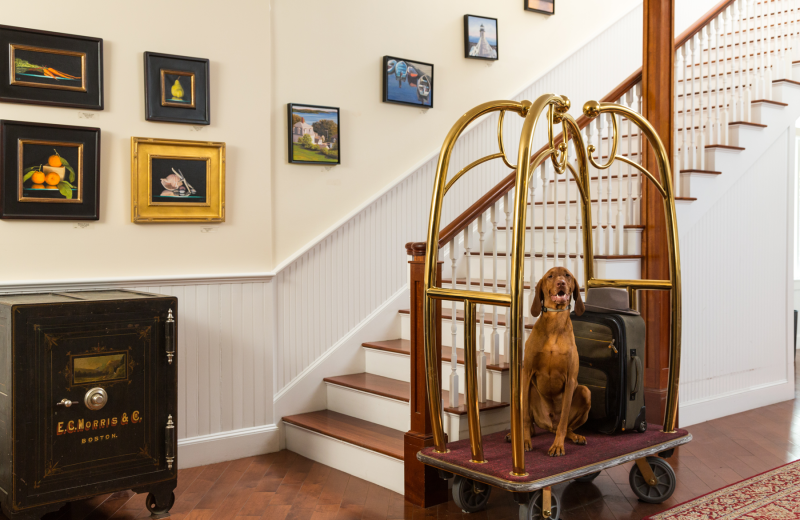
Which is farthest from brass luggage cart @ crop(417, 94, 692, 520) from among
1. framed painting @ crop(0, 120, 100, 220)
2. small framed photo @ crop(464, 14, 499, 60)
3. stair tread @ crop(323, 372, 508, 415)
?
small framed photo @ crop(464, 14, 499, 60)

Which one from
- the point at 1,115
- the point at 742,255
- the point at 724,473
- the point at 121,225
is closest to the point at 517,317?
the point at 724,473

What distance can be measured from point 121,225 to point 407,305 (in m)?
1.99

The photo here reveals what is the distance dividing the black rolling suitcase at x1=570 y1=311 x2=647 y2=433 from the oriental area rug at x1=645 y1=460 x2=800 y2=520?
39 centimetres

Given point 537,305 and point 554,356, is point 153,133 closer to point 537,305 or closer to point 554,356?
point 537,305

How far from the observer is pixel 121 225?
3.60 m

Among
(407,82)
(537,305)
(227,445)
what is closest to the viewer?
(537,305)

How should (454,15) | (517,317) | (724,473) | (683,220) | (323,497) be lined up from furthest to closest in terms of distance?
(454,15)
(683,220)
(724,473)
(323,497)
(517,317)

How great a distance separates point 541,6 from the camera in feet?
17.9

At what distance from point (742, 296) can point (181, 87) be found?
3875 millimetres

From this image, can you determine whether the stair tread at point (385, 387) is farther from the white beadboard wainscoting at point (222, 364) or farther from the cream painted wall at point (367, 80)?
the cream painted wall at point (367, 80)

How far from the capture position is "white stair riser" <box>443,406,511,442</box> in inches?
128

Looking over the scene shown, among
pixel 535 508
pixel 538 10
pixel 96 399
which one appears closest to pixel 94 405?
pixel 96 399

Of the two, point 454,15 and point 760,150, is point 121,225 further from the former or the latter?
point 760,150

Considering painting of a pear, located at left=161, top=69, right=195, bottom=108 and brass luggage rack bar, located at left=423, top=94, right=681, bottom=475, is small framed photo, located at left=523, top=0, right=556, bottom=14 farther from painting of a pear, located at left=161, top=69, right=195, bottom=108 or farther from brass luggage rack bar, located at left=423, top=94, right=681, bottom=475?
painting of a pear, located at left=161, top=69, right=195, bottom=108
